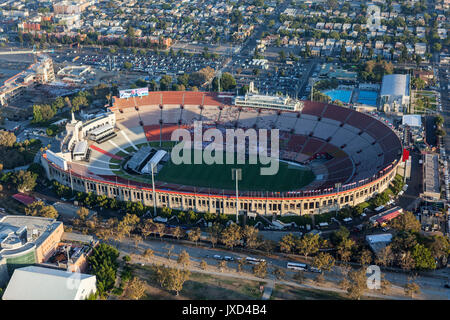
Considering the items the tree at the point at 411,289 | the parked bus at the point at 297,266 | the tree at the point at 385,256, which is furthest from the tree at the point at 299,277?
the tree at the point at 411,289

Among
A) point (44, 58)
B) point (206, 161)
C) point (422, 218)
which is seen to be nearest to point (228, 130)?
point (206, 161)

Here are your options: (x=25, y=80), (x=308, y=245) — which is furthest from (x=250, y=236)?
(x=25, y=80)

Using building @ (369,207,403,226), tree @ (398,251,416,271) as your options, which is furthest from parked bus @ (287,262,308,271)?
building @ (369,207,403,226)

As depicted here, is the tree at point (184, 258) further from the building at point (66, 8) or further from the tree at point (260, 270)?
the building at point (66, 8)

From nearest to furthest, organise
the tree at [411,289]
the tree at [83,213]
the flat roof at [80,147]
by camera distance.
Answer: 1. the tree at [411,289]
2. the tree at [83,213]
3. the flat roof at [80,147]

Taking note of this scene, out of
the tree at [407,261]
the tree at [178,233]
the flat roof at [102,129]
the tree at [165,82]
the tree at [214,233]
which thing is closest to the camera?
the tree at [407,261]

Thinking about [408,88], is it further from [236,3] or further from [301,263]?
[236,3]
